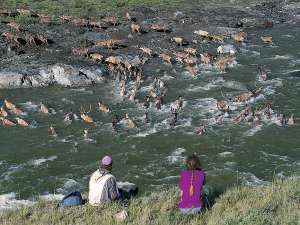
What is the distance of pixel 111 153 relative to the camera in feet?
81.1

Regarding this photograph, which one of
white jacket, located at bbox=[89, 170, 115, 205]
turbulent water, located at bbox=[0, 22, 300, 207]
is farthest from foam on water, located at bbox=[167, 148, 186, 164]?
white jacket, located at bbox=[89, 170, 115, 205]

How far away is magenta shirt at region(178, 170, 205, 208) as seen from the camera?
15.7m

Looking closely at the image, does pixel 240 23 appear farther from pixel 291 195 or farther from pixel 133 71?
pixel 291 195

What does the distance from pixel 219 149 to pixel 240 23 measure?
821 inches

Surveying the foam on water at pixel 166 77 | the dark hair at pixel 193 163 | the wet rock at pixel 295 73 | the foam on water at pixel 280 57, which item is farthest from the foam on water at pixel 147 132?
the foam on water at pixel 280 57

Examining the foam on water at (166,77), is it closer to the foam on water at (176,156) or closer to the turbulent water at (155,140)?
the turbulent water at (155,140)

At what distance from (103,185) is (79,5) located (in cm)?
3263

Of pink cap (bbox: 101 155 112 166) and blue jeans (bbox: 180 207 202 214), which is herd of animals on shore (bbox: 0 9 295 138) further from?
blue jeans (bbox: 180 207 202 214)

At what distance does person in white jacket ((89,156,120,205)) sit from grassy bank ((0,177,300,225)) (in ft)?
0.82

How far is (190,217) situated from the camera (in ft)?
51.6

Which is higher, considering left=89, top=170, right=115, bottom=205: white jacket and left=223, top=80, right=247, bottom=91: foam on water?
left=89, top=170, right=115, bottom=205: white jacket

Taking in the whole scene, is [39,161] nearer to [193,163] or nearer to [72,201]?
[72,201]

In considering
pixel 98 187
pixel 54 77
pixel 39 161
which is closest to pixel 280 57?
pixel 54 77

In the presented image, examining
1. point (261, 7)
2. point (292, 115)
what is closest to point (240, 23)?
point (261, 7)
